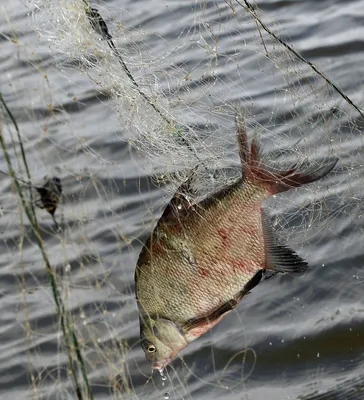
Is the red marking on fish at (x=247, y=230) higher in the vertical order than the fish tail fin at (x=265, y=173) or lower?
lower

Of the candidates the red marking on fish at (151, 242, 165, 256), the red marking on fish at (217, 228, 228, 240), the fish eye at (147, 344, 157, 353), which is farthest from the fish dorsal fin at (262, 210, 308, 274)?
the fish eye at (147, 344, 157, 353)

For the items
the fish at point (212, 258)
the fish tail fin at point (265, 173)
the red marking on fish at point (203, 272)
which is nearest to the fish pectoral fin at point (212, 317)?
the fish at point (212, 258)

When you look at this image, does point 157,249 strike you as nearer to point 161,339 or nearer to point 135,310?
point 161,339

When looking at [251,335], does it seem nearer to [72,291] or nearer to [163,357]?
[72,291]

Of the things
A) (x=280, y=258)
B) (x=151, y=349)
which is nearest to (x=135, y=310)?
(x=151, y=349)

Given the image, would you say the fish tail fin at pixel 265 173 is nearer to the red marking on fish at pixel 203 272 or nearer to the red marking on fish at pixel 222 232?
the red marking on fish at pixel 222 232

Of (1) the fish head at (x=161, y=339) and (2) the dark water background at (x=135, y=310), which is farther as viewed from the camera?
(2) the dark water background at (x=135, y=310)

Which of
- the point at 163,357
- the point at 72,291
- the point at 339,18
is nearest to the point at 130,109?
the point at 163,357
